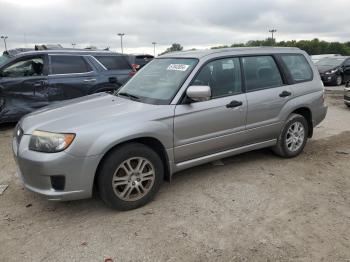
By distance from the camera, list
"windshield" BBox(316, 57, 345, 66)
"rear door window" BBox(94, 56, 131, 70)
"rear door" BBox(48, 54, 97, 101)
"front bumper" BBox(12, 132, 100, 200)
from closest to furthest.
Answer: "front bumper" BBox(12, 132, 100, 200) < "rear door" BBox(48, 54, 97, 101) < "rear door window" BBox(94, 56, 131, 70) < "windshield" BBox(316, 57, 345, 66)

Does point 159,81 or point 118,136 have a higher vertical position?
point 159,81

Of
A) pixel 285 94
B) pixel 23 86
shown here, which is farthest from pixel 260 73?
pixel 23 86

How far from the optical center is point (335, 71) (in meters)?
16.9

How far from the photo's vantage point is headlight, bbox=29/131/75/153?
338cm

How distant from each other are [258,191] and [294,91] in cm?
179

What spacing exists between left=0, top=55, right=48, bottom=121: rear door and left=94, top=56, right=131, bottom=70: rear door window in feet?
4.16

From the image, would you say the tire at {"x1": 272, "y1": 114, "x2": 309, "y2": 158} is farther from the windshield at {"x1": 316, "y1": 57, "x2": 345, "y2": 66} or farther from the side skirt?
the windshield at {"x1": 316, "y1": 57, "x2": 345, "y2": 66}

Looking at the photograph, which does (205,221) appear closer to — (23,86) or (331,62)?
(23,86)

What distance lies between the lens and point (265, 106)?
15.9 ft

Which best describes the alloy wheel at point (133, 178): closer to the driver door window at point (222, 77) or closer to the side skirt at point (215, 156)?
the side skirt at point (215, 156)

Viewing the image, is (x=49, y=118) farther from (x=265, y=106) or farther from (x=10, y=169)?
(x=265, y=106)

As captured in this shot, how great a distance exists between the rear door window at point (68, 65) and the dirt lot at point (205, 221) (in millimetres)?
3232

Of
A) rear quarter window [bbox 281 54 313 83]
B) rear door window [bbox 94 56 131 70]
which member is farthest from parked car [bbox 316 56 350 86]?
rear quarter window [bbox 281 54 313 83]

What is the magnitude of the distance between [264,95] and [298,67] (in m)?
1.05
